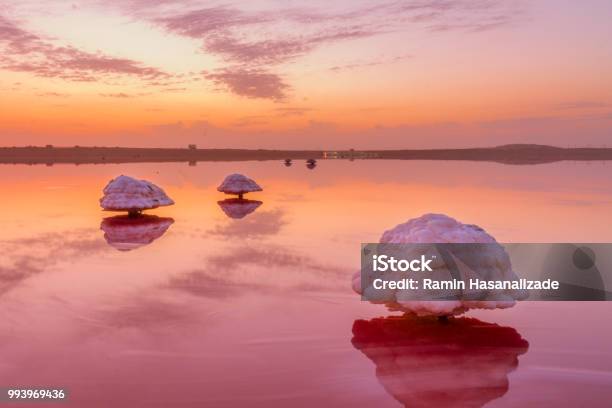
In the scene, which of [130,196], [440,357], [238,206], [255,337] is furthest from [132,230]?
[440,357]

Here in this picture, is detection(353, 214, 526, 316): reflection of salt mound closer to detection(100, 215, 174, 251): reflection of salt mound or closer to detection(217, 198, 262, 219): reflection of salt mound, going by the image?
detection(100, 215, 174, 251): reflection of salt mound

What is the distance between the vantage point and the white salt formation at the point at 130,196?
20953 millimetres

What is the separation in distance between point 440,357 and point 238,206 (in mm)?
21390

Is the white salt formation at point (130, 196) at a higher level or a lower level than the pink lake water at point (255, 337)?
higher

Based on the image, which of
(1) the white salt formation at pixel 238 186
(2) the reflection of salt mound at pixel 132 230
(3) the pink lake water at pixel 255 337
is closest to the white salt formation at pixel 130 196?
(2) the reflection of salt mound at pixel 132 230

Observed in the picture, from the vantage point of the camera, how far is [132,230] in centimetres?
1922

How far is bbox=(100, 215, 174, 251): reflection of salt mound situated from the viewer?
16.4 m

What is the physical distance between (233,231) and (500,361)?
13209mm

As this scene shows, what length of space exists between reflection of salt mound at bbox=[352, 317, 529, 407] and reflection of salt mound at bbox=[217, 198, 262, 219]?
1565cm

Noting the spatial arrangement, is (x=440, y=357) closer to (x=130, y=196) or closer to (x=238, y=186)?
(x=130, y=196)

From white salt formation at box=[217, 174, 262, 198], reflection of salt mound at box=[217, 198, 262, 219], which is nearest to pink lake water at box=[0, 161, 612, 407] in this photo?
reflection of salt mound at box=[217, 198, 262, 219]

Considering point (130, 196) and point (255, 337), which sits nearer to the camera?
point (255, 337)

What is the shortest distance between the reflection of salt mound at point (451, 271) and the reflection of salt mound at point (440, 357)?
0.36 metres

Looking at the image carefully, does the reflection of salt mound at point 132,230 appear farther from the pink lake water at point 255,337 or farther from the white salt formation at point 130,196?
the white salt formation at point 130,196
